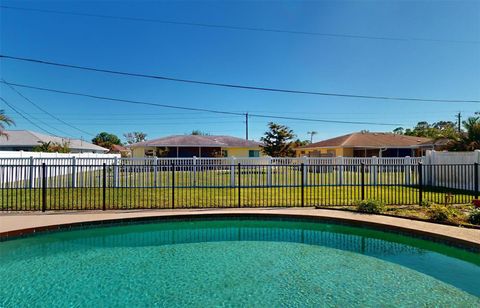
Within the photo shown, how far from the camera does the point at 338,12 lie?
1294cm

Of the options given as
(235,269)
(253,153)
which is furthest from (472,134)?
(253,153)

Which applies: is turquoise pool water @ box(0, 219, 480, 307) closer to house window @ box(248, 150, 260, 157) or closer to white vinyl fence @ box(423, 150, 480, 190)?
white vinyl fence @ box(423, 150, 480, 190)

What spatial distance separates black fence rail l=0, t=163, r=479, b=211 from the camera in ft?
30.8

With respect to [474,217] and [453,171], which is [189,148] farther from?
[474,217]

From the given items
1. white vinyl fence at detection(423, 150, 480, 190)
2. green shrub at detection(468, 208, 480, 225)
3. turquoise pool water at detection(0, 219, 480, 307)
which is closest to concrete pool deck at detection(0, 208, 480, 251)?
turquoise pool water at detection(0, 219, 480, 307)

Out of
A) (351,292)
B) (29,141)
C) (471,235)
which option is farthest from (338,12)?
(29,141)

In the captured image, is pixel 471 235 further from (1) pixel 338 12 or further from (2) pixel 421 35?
(2) pixel 421 35

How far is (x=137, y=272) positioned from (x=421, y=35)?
673 inches

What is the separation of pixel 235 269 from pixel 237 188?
7910mm

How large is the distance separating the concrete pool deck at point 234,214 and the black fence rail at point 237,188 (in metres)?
0.73

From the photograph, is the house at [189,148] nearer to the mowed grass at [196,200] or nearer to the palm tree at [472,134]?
the mowed grass at [196,200]

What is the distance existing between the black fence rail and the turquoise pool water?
240cm

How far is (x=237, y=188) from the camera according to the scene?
511 inches

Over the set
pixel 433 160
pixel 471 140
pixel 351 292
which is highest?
pixel 471 140
